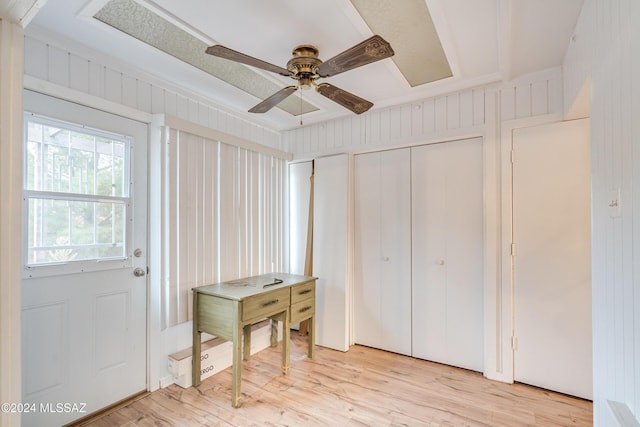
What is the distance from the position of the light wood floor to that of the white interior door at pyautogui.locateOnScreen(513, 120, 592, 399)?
0.70 feet

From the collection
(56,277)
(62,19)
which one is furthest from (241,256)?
(62,19)

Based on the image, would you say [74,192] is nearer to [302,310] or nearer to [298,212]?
[302,310]

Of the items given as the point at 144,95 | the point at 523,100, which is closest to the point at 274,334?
the point at 144,95

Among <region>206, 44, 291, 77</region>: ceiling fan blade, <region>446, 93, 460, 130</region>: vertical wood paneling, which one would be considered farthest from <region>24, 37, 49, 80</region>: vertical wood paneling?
<region>446, 93, 460, 130</region>: vertical wood paneling

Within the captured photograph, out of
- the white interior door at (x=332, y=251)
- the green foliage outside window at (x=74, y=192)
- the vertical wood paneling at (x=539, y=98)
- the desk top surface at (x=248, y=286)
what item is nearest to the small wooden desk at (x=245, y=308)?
the desk top surface at (x=248, y=286)

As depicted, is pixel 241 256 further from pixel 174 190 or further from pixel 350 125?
pixel 350 125

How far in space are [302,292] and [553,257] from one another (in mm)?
1995

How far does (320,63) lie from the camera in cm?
180

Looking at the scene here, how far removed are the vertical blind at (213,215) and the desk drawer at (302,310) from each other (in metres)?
0.65

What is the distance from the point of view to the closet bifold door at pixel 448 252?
2.59 metres

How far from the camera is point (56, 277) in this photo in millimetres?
1858

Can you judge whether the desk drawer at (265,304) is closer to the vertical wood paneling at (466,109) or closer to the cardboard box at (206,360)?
the cardboard box at (206,360)

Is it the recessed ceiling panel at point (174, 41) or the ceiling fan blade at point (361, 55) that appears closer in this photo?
the ceiling fan blade at point (361, 55)

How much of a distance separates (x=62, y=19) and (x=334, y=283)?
2821mm
